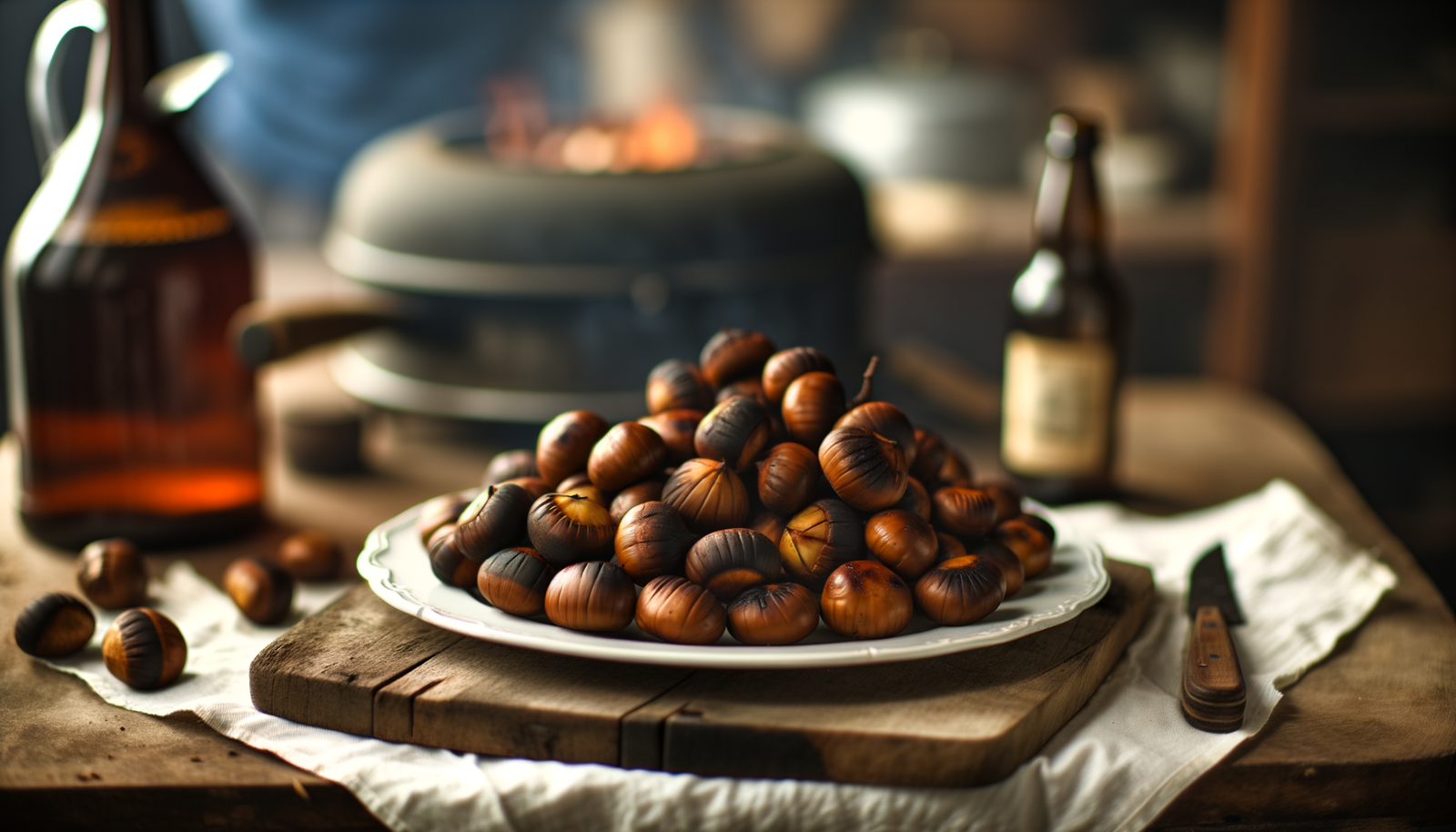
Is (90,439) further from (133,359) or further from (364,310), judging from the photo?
(364,310)

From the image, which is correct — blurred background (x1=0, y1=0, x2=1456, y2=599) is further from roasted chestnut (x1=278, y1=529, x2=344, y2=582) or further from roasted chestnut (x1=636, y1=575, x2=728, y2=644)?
roasted chestnut (x1=636, y1=575, x2=728, y2=644)

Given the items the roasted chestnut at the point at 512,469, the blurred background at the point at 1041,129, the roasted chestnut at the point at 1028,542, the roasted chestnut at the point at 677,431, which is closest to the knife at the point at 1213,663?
the roasted chestnut at the point at 1028,542

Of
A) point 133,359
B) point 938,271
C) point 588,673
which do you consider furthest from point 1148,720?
point 938,271

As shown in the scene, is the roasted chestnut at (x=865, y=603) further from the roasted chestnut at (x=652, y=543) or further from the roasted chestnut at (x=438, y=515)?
the roasted chestnut at (x=438, y=515)

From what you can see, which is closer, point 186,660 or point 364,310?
point 186,660

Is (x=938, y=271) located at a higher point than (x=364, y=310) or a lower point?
lower

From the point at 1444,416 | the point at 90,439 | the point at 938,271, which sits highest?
the point at 90,439
